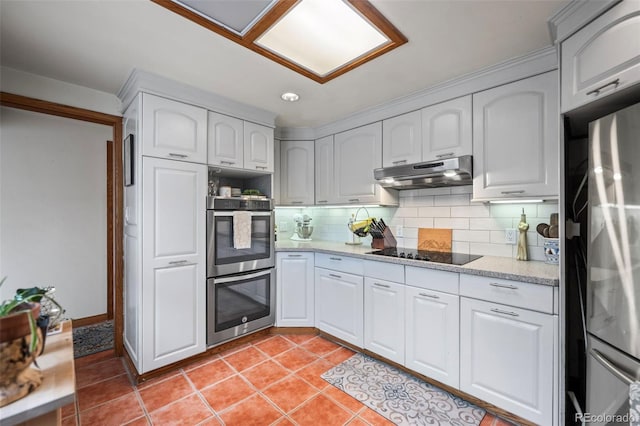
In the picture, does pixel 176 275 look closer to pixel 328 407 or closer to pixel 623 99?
pixel 328 407

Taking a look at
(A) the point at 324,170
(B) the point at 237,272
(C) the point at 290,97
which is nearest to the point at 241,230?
(B) the point at 237,272

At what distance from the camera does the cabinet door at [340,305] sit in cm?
248

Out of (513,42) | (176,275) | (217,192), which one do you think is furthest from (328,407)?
(513,42)

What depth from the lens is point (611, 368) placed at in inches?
47.2

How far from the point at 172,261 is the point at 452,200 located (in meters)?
2.43

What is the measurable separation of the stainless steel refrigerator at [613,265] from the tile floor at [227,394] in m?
0.75

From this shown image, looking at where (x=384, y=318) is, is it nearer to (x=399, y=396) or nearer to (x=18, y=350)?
(x=399, y=396)

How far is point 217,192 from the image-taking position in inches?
111

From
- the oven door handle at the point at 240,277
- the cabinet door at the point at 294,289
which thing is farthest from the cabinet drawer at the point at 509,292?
the oven door handle at the point at 240,277

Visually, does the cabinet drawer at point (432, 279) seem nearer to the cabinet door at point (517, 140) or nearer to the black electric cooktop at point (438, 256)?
the black electric cooktop at point (438, 256)

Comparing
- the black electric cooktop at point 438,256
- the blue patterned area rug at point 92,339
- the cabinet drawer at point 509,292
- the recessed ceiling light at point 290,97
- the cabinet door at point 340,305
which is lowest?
the blue patterned area rug at point 92,339

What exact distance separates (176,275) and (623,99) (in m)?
2.90

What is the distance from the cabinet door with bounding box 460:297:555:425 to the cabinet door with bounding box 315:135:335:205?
1.74 metres

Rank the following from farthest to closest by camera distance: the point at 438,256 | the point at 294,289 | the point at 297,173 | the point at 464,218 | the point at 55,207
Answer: the point at 297,173 < the point at 55,207 < the point at 294,289 < the point at 464,218 < the point at 438,256
